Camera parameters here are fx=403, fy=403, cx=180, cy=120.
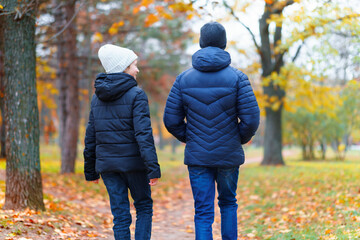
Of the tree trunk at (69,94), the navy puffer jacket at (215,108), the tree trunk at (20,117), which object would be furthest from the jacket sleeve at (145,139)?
the tree trunk at (69,94)

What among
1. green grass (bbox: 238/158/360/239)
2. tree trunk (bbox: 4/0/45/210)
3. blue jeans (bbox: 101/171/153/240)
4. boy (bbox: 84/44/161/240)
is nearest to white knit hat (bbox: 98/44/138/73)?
boy (bbox: 84/44/161/240)

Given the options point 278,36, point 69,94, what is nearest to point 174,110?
point 69,94

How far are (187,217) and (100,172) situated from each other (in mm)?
4041

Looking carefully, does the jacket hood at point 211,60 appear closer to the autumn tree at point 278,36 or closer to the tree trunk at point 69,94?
the autumn tree at point 278,36

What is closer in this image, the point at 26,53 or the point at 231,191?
the point at 231,191

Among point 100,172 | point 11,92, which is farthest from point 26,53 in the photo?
point 100,172

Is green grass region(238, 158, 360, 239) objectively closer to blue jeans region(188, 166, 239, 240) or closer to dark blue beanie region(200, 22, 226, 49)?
blue jeans region(188, 166, 239, 240)

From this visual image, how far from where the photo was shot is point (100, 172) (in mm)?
3680

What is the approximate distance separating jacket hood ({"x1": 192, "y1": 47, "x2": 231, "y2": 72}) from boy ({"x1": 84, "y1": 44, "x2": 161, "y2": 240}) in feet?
1.89

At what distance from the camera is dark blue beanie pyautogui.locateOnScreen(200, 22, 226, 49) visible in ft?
12.0

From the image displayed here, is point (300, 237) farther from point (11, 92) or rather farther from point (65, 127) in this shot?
point (65, 127)

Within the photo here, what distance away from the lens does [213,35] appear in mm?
3656

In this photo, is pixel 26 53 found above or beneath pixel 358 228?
above

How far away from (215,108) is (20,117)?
3.24 meters
